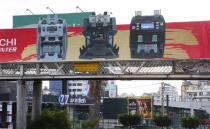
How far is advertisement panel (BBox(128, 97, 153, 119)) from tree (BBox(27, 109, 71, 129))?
4373 centimetres

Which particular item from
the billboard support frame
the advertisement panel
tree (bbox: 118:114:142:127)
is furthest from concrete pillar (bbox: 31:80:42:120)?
the advertisement panel

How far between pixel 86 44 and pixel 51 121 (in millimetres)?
6618

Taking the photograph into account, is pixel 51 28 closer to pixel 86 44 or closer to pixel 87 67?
pixel 86 44

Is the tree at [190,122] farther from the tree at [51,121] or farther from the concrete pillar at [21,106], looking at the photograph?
the concrete pillar at [21,106]

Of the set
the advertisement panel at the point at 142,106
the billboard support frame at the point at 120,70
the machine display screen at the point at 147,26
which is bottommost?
the advertisement panel at the point at 142,106

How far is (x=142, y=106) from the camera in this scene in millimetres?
86250

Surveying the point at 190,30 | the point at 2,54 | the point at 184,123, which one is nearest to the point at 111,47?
the point at 190,30

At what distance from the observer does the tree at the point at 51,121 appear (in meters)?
40.2

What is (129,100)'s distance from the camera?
279 feet

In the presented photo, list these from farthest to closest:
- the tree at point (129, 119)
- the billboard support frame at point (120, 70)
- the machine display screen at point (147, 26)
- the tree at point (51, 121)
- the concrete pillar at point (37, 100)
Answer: the tree at point (129, 119), the concrete pillar at point (37, 100), the tree at point (51, 121), the machine display screen at point (147, 26), the billboard support frame at point (120, 70)

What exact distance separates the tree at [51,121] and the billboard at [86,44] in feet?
15.3

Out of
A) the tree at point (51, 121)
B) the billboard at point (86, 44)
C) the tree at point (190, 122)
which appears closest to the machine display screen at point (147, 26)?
the billboard at point (86, 44)

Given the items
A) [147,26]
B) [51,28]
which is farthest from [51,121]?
[147,26]

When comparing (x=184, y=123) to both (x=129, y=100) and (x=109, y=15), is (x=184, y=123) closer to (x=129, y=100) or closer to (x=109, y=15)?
(x=129, y=100)
